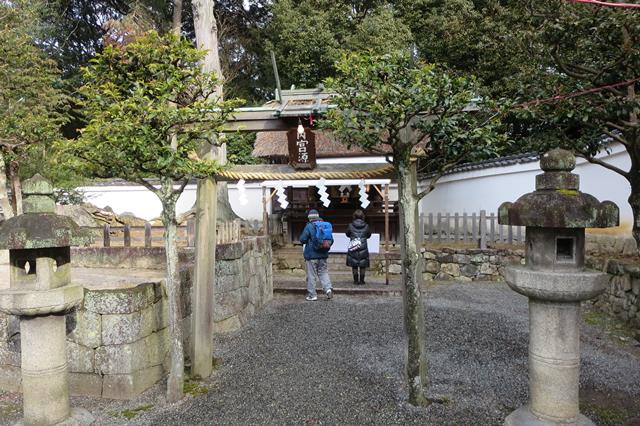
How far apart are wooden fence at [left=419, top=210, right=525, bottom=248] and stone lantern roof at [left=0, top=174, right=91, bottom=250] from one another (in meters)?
8.25

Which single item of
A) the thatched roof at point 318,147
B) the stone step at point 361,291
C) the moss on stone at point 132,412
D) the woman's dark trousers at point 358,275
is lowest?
the moss on stone at point 132,412

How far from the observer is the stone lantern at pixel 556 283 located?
2.76m

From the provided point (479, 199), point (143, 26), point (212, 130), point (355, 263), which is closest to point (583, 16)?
point (212, 130)

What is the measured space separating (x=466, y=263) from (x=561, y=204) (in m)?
8.47

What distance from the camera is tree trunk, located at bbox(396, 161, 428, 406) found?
3.96 m

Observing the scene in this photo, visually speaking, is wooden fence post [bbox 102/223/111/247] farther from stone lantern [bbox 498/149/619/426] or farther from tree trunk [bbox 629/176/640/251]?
tree trunk [bbox 629/176/640/251]

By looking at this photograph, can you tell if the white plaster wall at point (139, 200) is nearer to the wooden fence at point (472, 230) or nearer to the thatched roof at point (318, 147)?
the thatched roof at point (318, 147)

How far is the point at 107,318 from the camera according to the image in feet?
14.5

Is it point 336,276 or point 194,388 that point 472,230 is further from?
point 194,388

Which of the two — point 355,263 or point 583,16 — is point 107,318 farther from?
point 355,263

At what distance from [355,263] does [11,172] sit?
329 inches

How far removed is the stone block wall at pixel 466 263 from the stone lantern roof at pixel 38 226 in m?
8.39

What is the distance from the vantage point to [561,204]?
2799mm

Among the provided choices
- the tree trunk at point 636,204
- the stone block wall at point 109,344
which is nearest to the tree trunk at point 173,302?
the stone block wall at point 109,344
